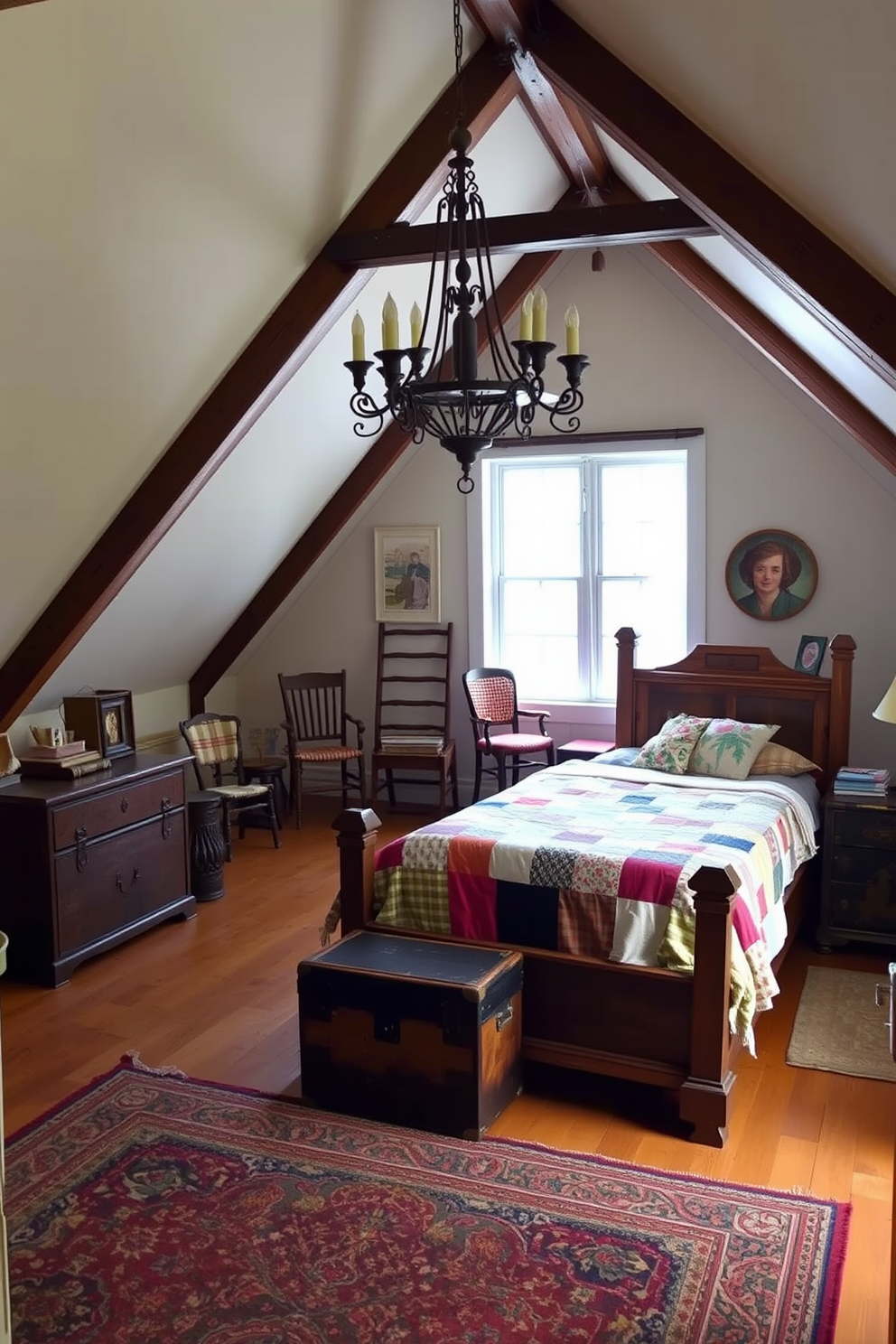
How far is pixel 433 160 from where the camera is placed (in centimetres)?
431

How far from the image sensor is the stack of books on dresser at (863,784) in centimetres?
455

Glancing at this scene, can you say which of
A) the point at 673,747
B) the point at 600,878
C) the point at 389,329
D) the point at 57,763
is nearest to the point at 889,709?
the point at 600,878

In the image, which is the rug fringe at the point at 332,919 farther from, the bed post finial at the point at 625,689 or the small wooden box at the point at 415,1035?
the bed post finial at the point at 625,689

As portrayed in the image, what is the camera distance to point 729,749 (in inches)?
192

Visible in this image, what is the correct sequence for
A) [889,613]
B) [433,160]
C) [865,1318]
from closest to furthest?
[865,1318], [433,160], [889,613]

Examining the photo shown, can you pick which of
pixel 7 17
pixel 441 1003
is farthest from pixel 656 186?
pixel 441 1003

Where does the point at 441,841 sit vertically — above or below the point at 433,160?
below

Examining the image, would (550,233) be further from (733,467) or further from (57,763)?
(57,763)

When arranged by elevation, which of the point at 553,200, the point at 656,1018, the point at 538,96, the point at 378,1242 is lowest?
the point at 378,1242

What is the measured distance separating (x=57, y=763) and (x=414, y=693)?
2.86 meters

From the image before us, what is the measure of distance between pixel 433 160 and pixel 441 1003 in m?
3.18

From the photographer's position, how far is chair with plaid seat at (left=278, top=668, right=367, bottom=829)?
677 centimetres

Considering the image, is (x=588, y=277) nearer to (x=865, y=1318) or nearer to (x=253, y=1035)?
(x=253, y=1035)

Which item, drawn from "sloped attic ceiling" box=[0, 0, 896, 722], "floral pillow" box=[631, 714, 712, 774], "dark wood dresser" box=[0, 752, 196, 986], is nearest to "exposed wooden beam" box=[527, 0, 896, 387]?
"sloped attic ceiling" box=[0, 0, 896, 722]
